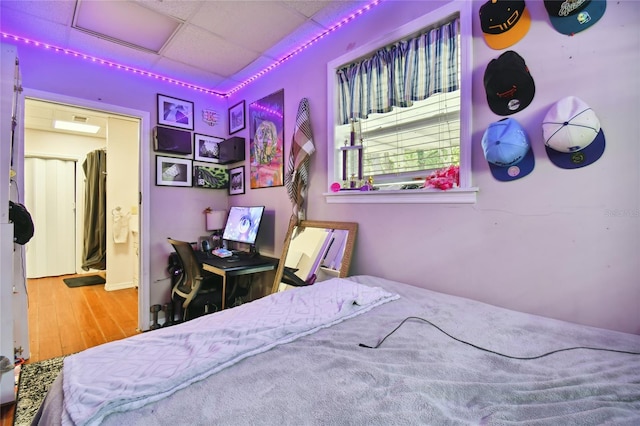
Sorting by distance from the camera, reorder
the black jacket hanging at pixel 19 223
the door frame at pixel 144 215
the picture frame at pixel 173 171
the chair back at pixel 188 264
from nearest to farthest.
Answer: the black jacket hanging at pixel 19 223
the chair back at pixel 188 264
the door frame at pixel 144 215
the picture frame at pixel 173 171

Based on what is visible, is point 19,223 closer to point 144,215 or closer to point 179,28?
point 144,215

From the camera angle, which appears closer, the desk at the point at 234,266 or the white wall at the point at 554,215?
the white wall at the point at 554,215

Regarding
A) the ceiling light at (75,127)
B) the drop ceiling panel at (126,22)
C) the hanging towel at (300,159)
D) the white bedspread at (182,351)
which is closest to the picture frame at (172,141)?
the drop ceiling panel at (126,22)

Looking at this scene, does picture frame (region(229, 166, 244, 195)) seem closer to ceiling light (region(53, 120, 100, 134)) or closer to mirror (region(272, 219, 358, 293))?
mirror (region(272, 219, 358, 293))

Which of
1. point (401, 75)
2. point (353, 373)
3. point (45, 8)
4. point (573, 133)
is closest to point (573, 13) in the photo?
point (573, 133)

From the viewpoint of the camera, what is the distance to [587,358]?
2.92 feet

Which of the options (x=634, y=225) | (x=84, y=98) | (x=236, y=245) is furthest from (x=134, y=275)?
(x=634, y=225)

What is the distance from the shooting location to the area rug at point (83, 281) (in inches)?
177

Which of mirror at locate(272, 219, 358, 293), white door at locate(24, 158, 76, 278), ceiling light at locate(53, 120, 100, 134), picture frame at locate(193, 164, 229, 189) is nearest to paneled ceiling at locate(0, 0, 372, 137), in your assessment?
picture frame at locate(193, 164, 229, 189)

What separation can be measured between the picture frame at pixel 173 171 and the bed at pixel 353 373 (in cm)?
237

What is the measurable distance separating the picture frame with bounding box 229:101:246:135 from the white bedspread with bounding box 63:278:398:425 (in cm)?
244

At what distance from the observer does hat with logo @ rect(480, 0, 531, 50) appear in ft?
4.40

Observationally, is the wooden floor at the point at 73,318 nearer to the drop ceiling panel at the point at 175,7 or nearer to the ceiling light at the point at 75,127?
the ceiling light at the point at 75,127

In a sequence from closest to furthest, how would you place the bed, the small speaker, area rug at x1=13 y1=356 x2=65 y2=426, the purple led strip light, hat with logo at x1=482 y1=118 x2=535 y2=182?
the bed < hat with logo at x1=482 y1=118 x2=535 y2=182 < area rug at x1=13 y1=356 x2=65 y2=426 < the purple led strip light < the small speaker
